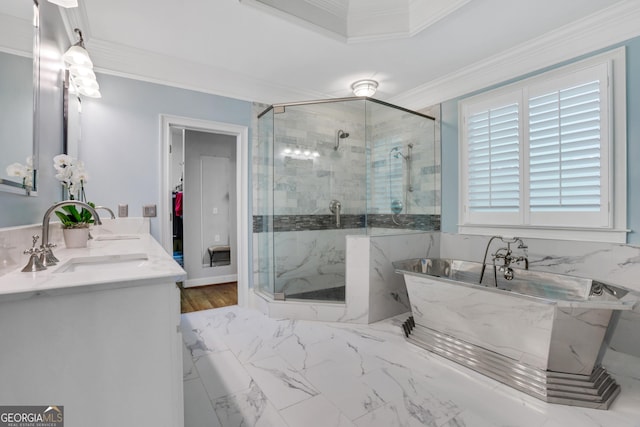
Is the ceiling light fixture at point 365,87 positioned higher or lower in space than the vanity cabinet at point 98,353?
higher

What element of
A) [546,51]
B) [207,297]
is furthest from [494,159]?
[207,297]

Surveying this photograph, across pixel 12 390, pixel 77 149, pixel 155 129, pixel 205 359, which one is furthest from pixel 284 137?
pixel 12 390

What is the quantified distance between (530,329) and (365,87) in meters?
2.68

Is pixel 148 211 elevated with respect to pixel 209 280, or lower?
elevated

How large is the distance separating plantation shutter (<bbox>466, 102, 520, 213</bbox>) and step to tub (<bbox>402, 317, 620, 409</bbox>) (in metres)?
1.36

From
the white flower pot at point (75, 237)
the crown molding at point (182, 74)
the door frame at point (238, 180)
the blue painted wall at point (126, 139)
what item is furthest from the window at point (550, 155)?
the white flower pot at point (75, 237)

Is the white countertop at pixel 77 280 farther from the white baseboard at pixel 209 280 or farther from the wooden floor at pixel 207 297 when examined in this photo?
the white baseboard at pixel 209 280

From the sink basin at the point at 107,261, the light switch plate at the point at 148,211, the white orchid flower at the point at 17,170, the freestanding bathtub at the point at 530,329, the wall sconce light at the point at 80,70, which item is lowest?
the freestanding bathtub at the point at 530,329

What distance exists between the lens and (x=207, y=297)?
3650 mm

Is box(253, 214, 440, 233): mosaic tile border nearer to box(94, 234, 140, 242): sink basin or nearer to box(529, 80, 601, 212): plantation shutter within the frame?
box(529, 80, 601, 212): plantation shutter

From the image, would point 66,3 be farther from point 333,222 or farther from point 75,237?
point 333,222

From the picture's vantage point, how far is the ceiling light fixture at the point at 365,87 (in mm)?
3184

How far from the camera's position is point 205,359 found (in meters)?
2.11

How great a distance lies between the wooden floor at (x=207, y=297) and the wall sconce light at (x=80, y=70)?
2.24 metres
